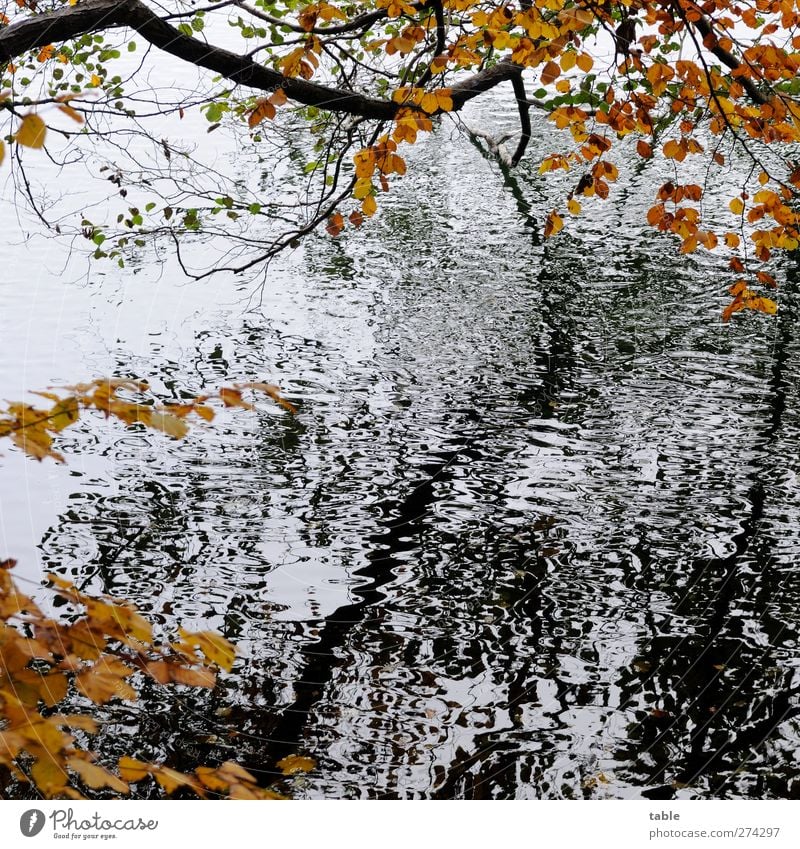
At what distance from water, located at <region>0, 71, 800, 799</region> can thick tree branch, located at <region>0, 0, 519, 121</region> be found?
1.89m

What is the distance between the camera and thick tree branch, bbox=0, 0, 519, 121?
404cm

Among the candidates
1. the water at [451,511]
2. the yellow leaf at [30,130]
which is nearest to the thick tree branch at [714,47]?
the water at [451,511]

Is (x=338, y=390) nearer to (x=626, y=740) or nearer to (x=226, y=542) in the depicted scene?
(x=226, y=542)

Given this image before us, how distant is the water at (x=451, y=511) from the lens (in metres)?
3.63

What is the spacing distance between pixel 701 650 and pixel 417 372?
9.87ft

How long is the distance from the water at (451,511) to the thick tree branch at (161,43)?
1.89 m

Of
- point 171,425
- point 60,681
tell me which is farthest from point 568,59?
point 60,681

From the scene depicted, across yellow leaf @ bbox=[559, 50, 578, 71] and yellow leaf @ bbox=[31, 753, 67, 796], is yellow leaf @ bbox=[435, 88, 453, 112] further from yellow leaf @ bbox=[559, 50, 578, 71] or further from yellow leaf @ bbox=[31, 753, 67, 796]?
yellow leaf @ bbox=[31, 753, 67, 796]

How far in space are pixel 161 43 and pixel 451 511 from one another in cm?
278

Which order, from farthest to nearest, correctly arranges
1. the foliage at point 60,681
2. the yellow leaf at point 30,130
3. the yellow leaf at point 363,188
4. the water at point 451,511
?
the yellow leaf at point 363,188 → the water at point 451,511 → the foliage at point 60,681 → the yellow leaf at point 30,130

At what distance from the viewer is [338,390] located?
20.4 ft

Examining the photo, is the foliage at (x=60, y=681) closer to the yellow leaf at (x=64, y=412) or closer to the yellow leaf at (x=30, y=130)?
the yellow leaf at (x=64, y=412)

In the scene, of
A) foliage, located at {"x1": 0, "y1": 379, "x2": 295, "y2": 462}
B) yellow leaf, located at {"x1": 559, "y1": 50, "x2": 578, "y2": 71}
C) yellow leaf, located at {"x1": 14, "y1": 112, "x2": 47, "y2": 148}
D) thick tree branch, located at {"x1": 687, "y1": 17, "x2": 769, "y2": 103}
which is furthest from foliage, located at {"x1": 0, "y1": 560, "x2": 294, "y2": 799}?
thick tree branch, located at {"x1": 687, "y1": 17, "x2": 769, "y2": 103}
